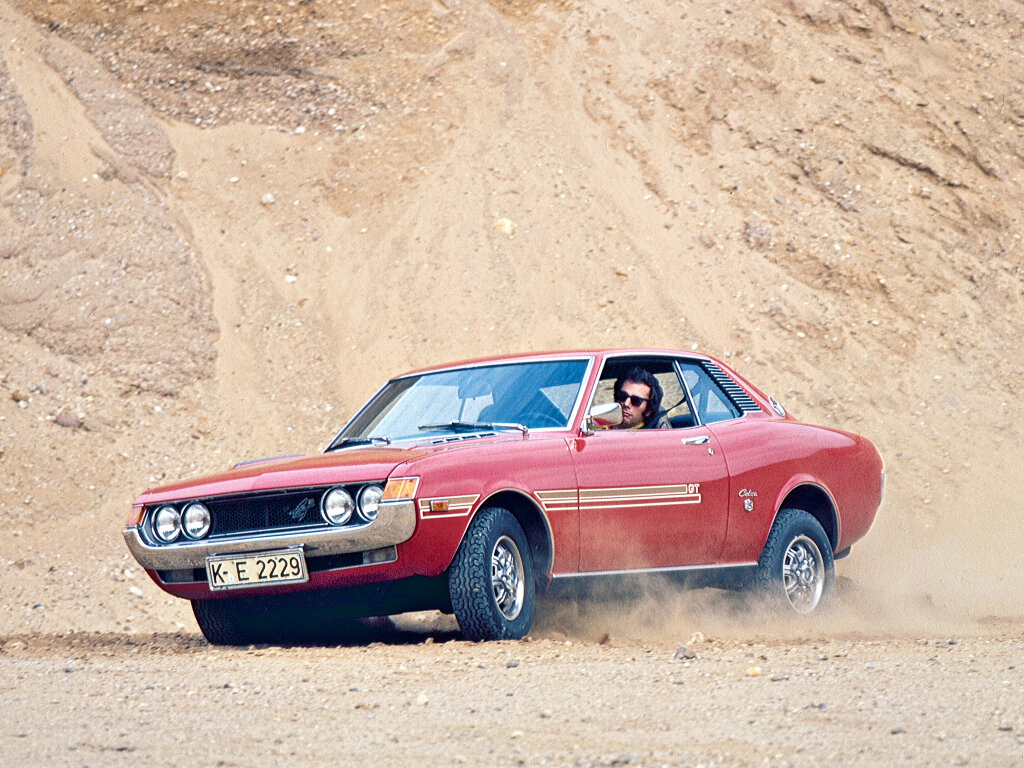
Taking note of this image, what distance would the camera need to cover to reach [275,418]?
15203mm

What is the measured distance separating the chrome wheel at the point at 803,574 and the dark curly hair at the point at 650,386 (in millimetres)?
1180

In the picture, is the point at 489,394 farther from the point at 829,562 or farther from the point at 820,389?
the point at 820,389

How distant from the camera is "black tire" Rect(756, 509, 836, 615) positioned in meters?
7.34

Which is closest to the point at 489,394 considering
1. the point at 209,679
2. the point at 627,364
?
the point at 627,364

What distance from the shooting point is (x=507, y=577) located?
5.84m

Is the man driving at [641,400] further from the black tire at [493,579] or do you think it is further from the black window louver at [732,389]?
the black tire at [493,579]

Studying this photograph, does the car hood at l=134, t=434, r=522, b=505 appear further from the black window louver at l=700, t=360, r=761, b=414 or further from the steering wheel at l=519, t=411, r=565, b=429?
the black window louver at l=700, t=360, r=761, b=414

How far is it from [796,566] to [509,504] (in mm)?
2394

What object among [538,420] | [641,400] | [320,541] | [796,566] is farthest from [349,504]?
[796,566]

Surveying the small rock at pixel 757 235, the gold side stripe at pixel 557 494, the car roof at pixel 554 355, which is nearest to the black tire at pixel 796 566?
the car roof at pixel 554 355

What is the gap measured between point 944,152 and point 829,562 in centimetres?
1387

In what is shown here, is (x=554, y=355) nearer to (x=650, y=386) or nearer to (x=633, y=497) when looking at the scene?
(x=650, y=386)

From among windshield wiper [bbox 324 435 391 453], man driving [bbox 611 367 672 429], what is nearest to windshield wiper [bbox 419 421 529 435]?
windshield wiper [bbox 324 435 391 453]

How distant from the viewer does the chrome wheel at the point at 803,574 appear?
752 centimetres
